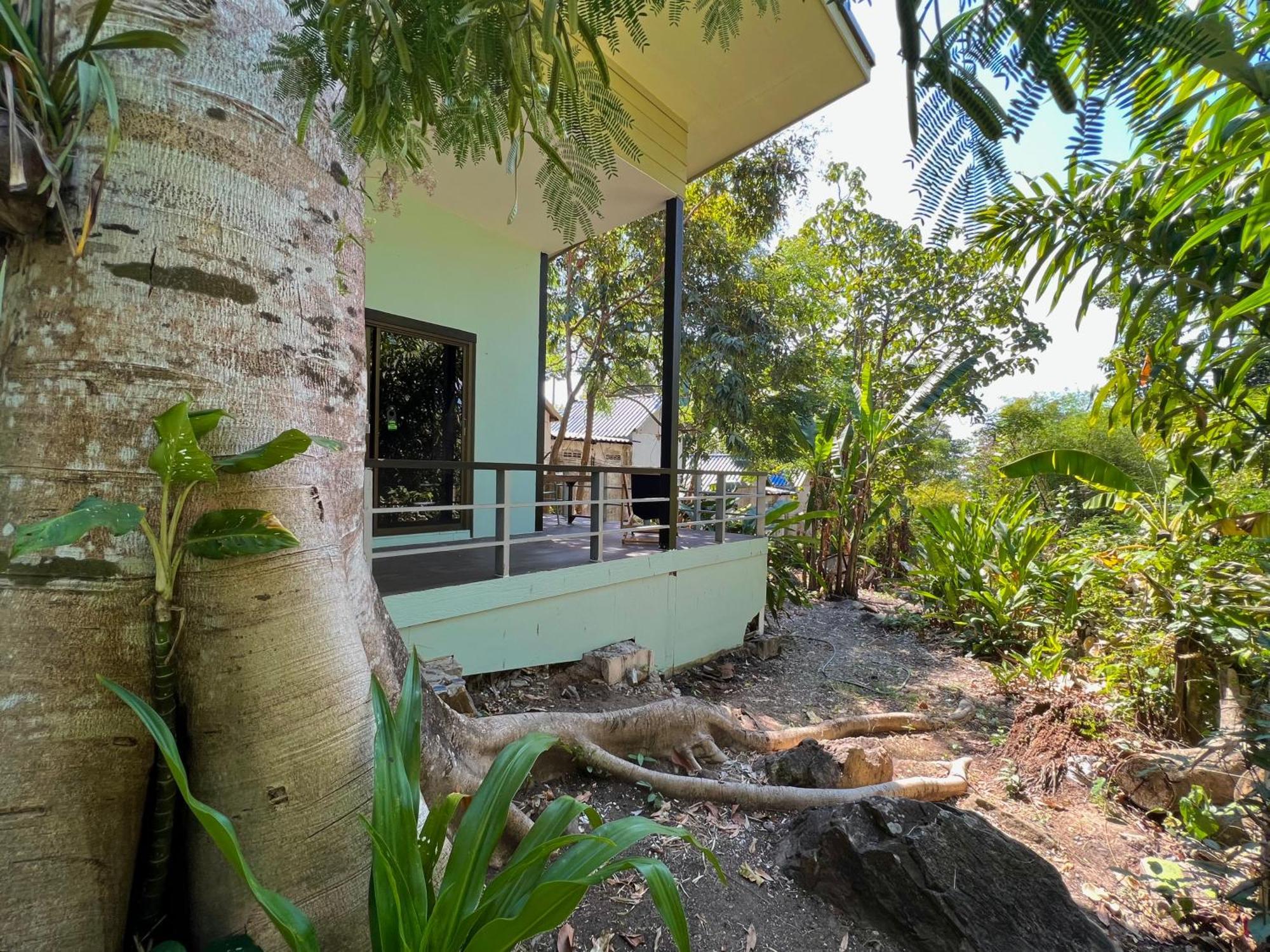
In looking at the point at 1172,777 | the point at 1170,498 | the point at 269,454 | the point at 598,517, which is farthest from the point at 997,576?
the point at 269,454

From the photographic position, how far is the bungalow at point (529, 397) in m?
3.98

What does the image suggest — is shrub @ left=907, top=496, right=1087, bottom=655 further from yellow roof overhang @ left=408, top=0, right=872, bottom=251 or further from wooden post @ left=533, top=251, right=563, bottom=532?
wooden post @ left=533, top=251, right=563, bottom=532

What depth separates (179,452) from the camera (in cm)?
100

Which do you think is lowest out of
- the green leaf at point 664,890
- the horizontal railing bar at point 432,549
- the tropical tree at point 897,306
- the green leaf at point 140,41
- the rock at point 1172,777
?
the rock at point 1172,777

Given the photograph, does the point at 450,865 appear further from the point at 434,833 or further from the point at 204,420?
the point at 204,420

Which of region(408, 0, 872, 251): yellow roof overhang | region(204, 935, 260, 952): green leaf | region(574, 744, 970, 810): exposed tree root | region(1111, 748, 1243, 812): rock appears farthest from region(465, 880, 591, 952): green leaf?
region(408, 0, 872, 251): yellow roof overhang

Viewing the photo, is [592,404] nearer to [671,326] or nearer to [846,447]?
[846,447]

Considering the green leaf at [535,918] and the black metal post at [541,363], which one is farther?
the black metal post at [541,363]

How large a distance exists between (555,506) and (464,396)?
65.4 inches

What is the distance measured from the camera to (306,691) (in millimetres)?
1209

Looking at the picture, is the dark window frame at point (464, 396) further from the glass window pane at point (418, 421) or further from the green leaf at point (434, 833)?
the green leaf at point (434, 833)

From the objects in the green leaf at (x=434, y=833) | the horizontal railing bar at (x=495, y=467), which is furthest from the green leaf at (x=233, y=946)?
the horizontal railing bar at (x=495, y=467)

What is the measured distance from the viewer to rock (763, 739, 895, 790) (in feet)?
9.96

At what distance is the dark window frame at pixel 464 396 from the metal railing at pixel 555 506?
0.44 feet
